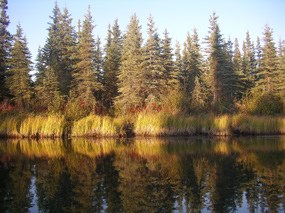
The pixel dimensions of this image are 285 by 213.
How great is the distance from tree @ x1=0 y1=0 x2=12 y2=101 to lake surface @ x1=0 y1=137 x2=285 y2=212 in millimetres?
24601

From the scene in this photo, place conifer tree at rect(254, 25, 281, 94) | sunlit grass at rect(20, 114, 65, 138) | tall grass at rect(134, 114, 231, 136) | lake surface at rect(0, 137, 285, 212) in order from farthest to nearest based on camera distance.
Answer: conifer tree at rect(254, 25, 281, 94), sunlit grass at rect(20, 114, 65, 138), tall grass at rect(134, 114, 231, 136), lake surface at rect(0, 137, 285, 212)

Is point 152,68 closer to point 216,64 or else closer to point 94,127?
point 216,64

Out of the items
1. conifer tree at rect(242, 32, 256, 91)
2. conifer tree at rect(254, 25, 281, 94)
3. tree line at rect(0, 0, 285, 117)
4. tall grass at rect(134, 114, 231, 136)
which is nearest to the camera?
tall grass at rect(134, 114, 231, 136)

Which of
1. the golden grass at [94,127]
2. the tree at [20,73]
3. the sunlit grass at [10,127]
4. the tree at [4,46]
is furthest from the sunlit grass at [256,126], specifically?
the tree at [4,46]

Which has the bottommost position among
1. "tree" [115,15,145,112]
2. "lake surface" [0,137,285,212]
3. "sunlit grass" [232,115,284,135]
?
"lake surface" [0,137,285,212]

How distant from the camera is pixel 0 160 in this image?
13312 mm

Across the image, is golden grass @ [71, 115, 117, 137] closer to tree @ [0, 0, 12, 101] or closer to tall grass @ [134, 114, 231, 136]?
tall grass @ [134, 114, 231, 136]

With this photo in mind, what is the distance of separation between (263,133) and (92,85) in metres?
19.6

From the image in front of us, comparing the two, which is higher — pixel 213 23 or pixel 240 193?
pixel 213 23

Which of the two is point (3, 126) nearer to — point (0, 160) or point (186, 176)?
point (0, 160)

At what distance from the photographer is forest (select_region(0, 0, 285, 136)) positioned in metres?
23.2

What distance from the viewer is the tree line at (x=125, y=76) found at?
3234 centimetres

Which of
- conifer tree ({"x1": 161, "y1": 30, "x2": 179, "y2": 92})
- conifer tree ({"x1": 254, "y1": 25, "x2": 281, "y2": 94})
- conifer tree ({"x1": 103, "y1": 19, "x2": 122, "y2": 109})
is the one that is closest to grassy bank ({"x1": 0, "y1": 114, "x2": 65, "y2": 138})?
conifer tree ({"x1": 103, "y1": 19, "x2": 122, "y2": 109})

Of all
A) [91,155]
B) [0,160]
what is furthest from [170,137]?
[0,160]
